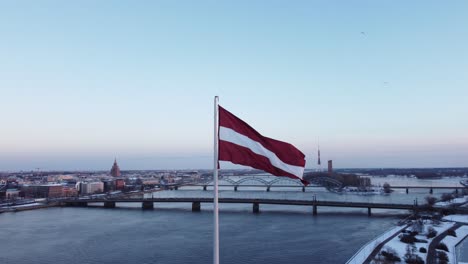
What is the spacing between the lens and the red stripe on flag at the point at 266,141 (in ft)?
7.82

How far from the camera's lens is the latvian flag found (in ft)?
7.82

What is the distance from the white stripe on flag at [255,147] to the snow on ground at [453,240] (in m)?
A: 8.61

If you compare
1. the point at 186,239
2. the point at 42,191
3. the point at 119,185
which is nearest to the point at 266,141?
the point at 186,239

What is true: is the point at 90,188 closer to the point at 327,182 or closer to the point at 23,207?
the point at 23,207

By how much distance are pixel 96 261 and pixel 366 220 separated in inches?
478

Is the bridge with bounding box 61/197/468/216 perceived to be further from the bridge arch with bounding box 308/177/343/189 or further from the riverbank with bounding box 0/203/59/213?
the bridge arch with bounding box 308/177/343/189

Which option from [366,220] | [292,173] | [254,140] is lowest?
[366,220]

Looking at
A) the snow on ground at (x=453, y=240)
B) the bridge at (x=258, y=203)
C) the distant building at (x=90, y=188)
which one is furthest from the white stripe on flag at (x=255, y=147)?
the distant building at (x=90, y=188)

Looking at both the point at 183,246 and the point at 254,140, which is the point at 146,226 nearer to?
the point at 183,246

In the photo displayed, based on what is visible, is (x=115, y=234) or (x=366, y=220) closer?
(x=115, y=234)

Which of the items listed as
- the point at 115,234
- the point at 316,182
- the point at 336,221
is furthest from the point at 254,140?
the point at 316,182

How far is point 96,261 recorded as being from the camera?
9.83 metres

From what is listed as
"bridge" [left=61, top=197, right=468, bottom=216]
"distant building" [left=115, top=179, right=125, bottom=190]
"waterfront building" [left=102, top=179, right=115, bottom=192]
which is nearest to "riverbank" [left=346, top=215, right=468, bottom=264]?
"bridge" [left=61, top=197, right=468, bottom=216]

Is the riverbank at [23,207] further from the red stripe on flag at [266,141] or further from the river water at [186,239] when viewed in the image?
the red stripe on flag at [266,141]
